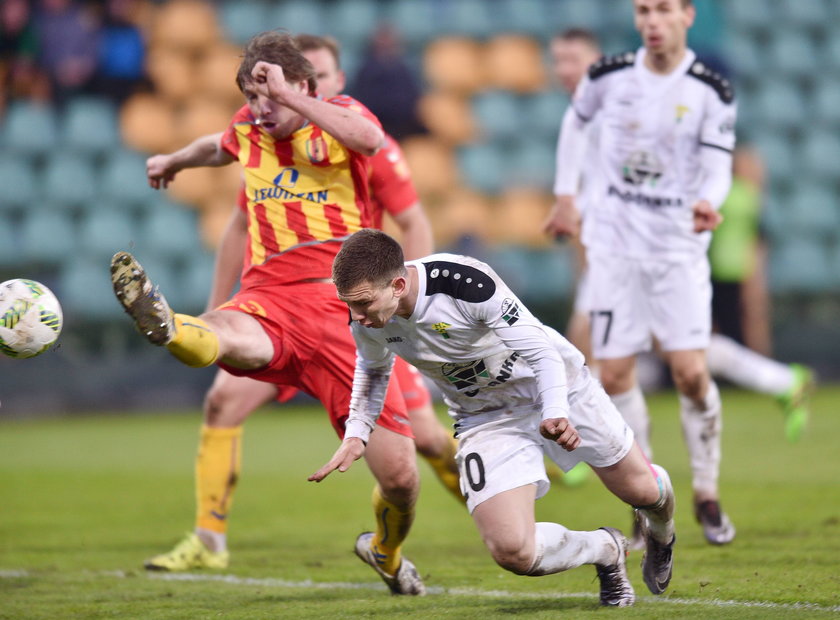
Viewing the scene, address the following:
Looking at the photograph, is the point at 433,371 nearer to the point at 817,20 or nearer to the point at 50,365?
the point at 50,365

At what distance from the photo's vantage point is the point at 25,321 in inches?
181

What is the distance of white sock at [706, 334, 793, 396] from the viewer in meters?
8.79

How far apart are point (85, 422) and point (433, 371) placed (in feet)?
31.2

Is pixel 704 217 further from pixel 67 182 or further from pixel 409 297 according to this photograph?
pixel 67 182

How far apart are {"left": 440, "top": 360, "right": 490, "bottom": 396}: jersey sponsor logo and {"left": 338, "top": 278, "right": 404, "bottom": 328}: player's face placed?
1.32ft

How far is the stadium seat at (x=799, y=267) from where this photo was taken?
15.0 metres

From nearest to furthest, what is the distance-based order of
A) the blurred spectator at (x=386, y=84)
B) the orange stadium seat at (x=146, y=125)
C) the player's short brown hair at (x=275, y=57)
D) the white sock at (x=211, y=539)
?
1. the player's short brown hair at (x=275, y=57)
2. the white sock at (x=211, y=539)
3. the blurred spectator at (x=386, y=84)
4. the orange stadium seat at (x=146, y=125)

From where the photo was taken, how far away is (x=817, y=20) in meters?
16.6

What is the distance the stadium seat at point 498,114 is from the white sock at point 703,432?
31.8 ft

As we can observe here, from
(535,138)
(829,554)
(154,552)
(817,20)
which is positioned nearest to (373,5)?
(535,138)

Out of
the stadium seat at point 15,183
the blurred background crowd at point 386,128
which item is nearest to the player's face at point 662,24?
the blurred background crowd at point 386,128

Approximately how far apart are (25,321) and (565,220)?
2.95 meters

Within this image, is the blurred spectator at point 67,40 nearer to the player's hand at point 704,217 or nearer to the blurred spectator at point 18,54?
the blurred spectator at point 18,54

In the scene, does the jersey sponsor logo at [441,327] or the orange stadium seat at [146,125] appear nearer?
the jersey sponsor logo at [441,327]
